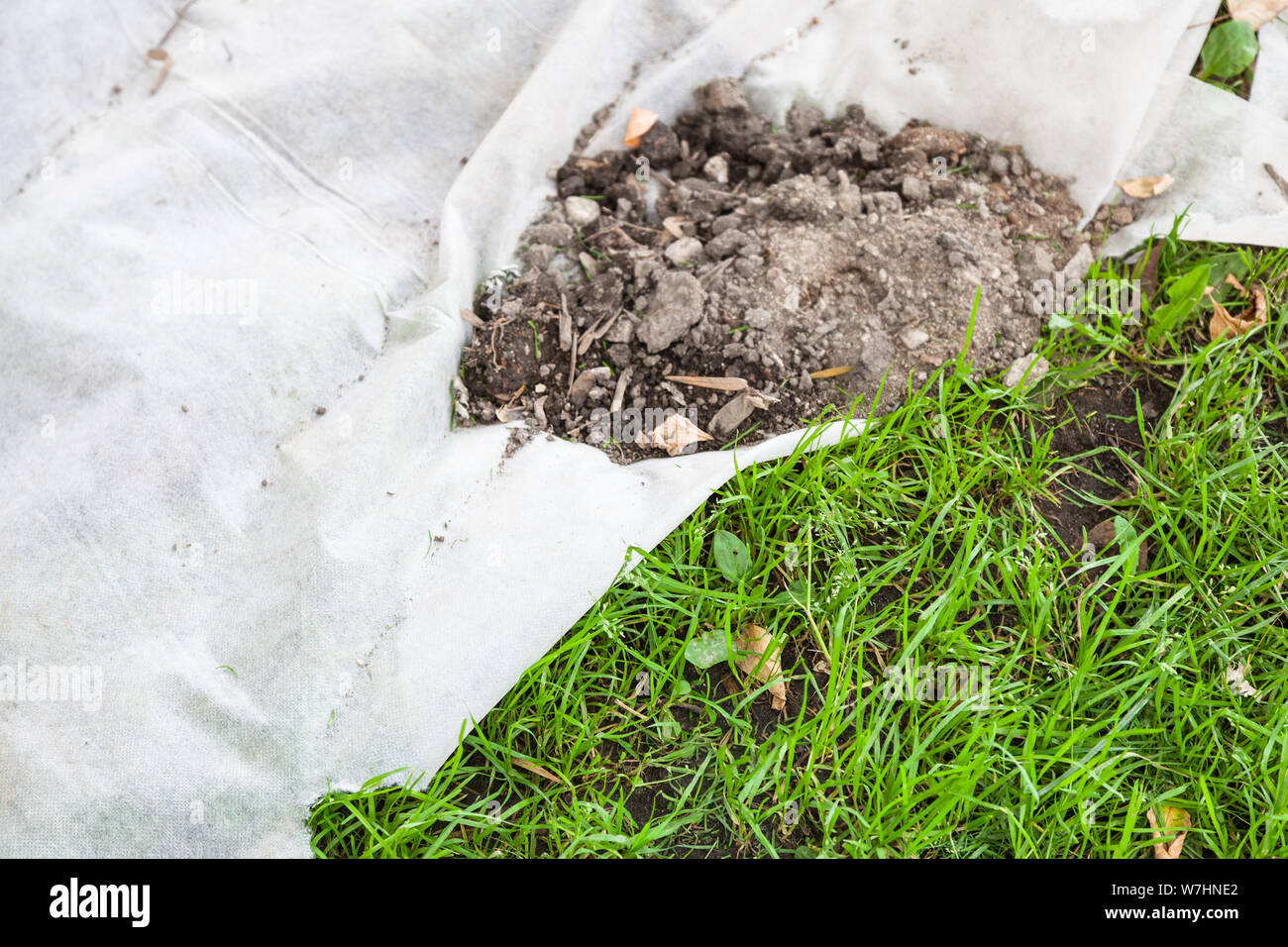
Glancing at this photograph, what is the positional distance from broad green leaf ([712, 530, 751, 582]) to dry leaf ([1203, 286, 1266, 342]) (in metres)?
1.30

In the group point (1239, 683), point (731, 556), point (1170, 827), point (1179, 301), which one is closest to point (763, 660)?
point (731, 556)

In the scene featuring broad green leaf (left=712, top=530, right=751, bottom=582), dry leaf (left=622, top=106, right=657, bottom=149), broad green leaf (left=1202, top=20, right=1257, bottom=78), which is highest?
broad green leaf (left=1202, top=20, right=1257, bottom=78)

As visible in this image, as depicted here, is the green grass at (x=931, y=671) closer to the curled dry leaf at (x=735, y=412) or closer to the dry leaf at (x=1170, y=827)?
the dry leaf at (x=1170, y=827)

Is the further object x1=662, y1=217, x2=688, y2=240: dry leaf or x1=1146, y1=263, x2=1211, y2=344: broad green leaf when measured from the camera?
x1=662, y1=217, x2=688, y2=240: dry leaf

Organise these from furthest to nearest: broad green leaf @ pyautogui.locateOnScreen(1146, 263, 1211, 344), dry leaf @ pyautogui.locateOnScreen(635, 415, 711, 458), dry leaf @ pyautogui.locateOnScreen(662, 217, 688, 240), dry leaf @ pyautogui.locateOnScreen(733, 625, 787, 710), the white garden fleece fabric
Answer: dry leaf @ pyautogui.locateOnScreen(662, 217, 688, 240)
broad green leaf @ pyautogui.locateOnScreen(1146, 263, 1211, 344)
dry leaf @ pyautogui.locateOnScreen(635, 415, 711, 458)
dry leaf @ pyautogui.locateOnScreen(733, 625, 787, 710)
the white garden fleece fabric

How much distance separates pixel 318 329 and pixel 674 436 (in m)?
0.83

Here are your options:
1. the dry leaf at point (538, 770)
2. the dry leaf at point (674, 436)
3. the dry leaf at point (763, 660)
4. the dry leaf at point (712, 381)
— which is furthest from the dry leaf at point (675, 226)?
the dry leaf at point (538, 770)

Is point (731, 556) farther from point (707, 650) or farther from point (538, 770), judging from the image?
point (538, 770)

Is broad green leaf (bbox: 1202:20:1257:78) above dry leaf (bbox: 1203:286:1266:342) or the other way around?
above

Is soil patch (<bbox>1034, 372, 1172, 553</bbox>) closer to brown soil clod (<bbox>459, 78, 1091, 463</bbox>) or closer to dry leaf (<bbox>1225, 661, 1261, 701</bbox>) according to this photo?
brown soil clod (<bbox>459, 78, 1091, 463</bbox>)

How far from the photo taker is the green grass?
5.23 ft

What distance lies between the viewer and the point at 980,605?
5.88ft

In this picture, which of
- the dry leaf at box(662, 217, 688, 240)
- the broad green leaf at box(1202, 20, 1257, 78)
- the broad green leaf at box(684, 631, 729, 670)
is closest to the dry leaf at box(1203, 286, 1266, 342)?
the broad green leaf at box(1202, 20, 1257, 78)

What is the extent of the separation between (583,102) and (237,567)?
4.70 ft
